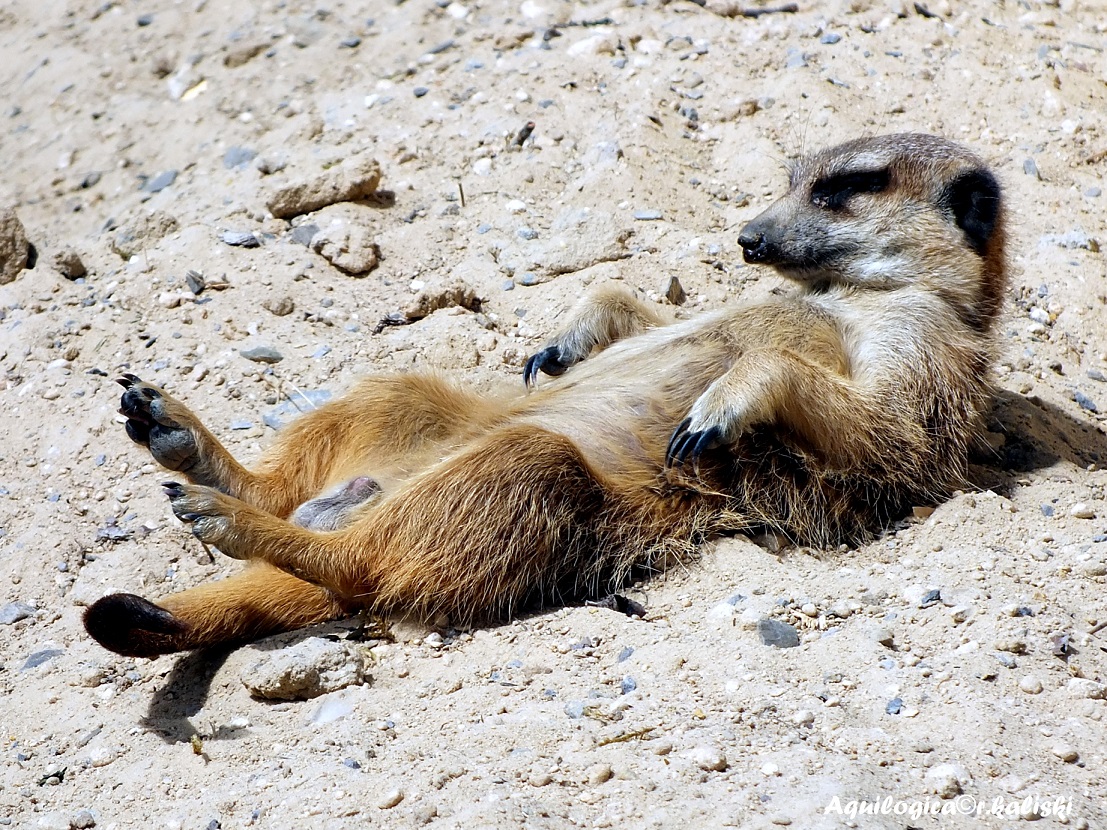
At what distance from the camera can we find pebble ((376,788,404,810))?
8.59 ft

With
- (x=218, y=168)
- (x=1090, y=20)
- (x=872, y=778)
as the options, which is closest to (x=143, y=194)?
(x=218, y=168)

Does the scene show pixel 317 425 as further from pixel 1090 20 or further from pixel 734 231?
pixel 1090 20

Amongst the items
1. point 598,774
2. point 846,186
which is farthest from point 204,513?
point 846,186

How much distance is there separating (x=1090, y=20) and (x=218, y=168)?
522 centimetres

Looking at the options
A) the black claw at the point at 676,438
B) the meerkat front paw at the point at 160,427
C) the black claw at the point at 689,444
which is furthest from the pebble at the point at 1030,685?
the meerkat front paw at the point at 160,427

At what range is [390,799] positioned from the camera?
103 inches

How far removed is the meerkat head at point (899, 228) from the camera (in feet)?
14.3

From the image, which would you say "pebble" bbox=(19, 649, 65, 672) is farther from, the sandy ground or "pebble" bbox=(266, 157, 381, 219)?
"pebble" bbox=(266, 157, 381, 219)

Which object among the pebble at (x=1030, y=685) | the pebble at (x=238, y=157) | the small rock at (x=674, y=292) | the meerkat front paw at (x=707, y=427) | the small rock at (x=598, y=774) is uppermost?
the pebble at (x=238, y=157)

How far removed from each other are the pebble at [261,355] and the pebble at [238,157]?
1637 millimetres

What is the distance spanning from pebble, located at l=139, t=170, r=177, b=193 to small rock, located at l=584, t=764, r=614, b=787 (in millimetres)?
4652

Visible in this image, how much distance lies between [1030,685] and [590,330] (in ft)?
7.83

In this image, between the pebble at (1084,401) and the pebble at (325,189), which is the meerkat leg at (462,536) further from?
the pebble at (1084,401)

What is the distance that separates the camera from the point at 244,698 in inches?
131
